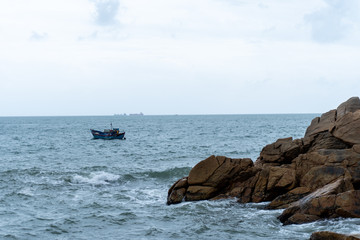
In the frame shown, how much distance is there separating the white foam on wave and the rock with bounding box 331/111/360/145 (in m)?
16.3

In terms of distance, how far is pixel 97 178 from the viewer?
3241 centimetres

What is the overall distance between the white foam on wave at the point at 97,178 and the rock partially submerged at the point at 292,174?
8744mm

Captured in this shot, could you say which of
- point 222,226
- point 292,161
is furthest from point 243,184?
point 222,226

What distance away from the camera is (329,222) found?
17.4 meters

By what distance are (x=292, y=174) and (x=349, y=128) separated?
453cm

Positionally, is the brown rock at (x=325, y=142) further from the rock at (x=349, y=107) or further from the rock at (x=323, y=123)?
the rock at (x=349, y=107)

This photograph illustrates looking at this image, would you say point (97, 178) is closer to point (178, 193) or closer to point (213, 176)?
point (178, 193)

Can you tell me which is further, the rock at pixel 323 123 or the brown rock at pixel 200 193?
the rock at pixel 323 123

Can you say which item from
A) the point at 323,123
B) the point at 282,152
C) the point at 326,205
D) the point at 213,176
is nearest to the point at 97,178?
the point at 213,176

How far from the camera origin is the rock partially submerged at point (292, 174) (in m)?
20.7

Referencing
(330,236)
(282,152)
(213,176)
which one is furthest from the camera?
(282,152)

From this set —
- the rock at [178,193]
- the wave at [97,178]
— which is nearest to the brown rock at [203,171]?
the rock at [178,193]

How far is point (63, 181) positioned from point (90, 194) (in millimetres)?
5378

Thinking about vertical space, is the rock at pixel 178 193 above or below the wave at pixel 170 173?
above
